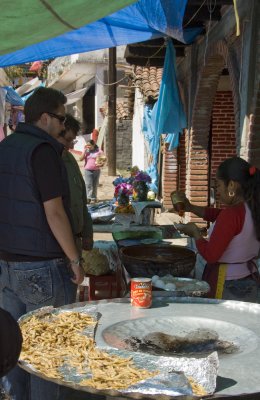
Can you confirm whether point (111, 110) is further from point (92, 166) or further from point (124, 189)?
point (124, 189)

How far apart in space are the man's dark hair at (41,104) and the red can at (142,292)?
1.05m

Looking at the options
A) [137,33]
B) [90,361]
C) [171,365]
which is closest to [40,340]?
[90,361]

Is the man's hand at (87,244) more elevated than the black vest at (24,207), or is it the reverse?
the black vest at (24,207)

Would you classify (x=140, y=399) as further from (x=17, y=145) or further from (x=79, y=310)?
(x=17, y=145)

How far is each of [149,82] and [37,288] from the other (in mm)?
11394

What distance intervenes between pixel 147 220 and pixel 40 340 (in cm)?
524

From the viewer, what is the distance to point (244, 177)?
361cm

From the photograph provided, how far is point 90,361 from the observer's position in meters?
2.23

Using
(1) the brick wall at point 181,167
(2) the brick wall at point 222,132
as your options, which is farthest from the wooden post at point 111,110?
(2) the brick wall at point 222,132

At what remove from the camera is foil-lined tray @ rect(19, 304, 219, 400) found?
6.35 feet

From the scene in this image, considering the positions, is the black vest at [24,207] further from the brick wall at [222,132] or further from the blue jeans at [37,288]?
the brick wall at [222,132]

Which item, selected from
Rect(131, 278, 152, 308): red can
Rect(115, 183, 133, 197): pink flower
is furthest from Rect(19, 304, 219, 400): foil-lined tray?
Rect(115, 183, 133, 197): pink flower

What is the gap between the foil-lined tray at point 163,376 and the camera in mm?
1937

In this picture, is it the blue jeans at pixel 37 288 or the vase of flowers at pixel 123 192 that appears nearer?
the blue jeans at pixel 37 288
